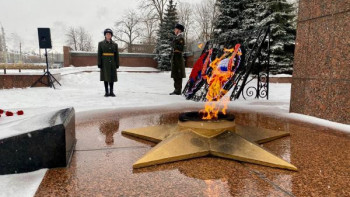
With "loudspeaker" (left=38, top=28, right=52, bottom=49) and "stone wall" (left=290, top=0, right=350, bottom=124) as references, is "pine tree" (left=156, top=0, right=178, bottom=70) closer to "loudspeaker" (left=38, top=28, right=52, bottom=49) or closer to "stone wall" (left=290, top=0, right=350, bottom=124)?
"loudspeaker" (left=38, top=28, right=52, bottom=49)

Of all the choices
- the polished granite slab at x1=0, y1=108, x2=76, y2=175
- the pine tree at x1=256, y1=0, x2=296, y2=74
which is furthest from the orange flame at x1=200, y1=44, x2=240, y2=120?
the pine tree at x1=256, y1=0, x2=296, y2=74

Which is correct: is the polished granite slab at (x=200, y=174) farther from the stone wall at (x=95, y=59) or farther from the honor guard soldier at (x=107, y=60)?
the stone wall at (x=95, y=59)

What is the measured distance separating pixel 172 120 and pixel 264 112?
187 cm

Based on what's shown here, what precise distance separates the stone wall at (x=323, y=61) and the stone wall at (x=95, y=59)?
1830cm

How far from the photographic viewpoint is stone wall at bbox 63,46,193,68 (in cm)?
2220

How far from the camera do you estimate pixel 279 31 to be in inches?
614

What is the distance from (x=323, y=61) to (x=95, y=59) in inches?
870

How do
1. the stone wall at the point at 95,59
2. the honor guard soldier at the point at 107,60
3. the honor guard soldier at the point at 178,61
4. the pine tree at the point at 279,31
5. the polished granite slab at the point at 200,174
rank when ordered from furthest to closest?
the stone wall at the point at 95,59
the pine tree at the point at 279,31
the honor guard soldier at the point at 178,61
the honor guard soldier at the point at 107,60
the polished granite slab at the point at 200,174

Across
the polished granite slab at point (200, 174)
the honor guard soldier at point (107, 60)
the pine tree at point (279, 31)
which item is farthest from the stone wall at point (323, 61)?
the pine tree at point (279, 31)

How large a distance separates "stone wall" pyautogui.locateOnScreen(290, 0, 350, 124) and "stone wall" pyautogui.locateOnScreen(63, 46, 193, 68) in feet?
60.0

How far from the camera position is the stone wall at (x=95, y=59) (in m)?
22.2

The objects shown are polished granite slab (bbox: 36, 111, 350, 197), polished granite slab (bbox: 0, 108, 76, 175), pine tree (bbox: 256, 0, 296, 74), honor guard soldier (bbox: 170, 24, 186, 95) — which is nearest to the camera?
polished granite slab (bbox: 36, 111, 350, 197)

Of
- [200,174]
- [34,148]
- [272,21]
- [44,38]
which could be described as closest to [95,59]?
[44,38]

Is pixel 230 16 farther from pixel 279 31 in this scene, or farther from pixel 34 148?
pixel 34 148
